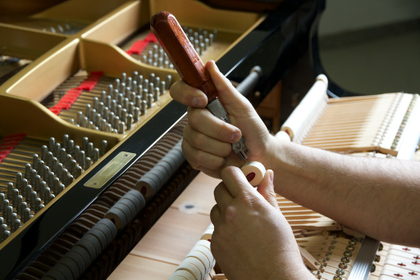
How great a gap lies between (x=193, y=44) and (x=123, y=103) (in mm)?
620

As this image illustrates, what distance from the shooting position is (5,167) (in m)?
1.44

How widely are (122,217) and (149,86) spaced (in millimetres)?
702

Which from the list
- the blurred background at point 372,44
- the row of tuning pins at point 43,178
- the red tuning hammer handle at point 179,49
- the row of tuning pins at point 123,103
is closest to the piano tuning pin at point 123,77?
the row of tuning pins at point 123,103

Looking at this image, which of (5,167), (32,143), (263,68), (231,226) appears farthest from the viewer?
(263,68)

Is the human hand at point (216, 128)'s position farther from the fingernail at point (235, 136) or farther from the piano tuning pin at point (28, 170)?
the piano tuning pin at point (28, 170)

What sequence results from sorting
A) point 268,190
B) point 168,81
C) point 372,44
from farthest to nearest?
point 372,44 < point 168,81 < point 268,190

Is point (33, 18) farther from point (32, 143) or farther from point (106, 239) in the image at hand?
point (106, 239)

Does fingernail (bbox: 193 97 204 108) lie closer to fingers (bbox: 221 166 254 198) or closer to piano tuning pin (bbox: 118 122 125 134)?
Result: fingers (bbox: 221 166 254 198)

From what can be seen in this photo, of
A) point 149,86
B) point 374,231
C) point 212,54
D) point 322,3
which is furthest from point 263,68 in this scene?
point 374,231

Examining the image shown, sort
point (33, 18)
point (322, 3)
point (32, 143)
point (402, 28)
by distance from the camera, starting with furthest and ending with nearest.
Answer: point (402, 28) < point (322, 3) < point (33, 18) < point (32, 143)

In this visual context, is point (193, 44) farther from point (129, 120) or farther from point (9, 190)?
point (9, 190)

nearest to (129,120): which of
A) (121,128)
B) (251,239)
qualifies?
(121,128)

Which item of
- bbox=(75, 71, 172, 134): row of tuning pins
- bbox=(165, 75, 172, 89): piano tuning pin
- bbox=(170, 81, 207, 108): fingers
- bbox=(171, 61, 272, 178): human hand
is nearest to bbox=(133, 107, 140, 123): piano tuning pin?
bbox=(75, 71, 172, 134): row of tuning pins

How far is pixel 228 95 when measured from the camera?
4.29 ft
